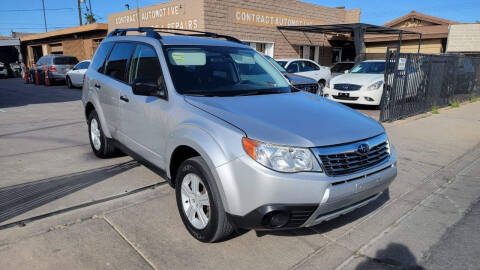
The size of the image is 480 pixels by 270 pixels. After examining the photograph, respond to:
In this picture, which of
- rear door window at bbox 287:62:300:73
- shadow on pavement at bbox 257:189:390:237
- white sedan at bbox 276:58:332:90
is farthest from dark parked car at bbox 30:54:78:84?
shadow on pavement at bbox 257:189:390:237

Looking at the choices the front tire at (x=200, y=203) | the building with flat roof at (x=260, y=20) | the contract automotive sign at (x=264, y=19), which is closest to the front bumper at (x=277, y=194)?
the front tire at (x=200, y=203)

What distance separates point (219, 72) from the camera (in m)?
3.63

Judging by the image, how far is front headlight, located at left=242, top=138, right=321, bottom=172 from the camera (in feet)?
7.73

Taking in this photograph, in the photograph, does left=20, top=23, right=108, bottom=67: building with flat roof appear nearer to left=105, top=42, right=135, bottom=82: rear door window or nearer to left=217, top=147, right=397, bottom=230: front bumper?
left=105, top=42, right=135, bottom=82: rear door window

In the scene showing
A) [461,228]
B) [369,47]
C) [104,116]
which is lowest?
[461,228]

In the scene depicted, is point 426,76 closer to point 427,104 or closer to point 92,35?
point 427,104

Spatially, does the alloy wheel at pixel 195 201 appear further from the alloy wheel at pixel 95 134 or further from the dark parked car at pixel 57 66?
the dark parked car at pixel 57 66

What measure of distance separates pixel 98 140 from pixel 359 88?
763 centimetres

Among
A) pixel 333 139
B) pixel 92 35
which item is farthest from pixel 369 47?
pixel 333 139

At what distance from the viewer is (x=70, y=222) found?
10.4ft

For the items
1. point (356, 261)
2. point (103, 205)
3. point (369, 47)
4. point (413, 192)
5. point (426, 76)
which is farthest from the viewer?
point (369, 47)

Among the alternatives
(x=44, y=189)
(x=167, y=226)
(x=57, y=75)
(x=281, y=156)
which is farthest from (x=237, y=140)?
(x=57, y=75)

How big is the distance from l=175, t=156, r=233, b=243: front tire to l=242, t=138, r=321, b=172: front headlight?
42cm

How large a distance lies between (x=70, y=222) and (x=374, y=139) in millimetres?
2885
